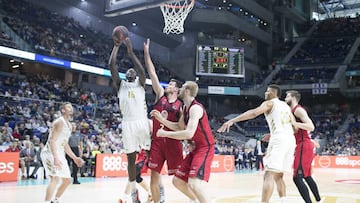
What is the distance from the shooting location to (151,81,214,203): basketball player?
475 cm

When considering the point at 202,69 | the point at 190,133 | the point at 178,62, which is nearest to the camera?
the point at 190,133

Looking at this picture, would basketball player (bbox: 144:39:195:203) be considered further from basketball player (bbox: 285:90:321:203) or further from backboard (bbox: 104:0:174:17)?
backboard (bbox: 104:0:174:17)

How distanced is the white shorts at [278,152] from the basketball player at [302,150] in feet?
1.21

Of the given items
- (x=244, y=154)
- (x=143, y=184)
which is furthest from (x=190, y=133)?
(x=244, y=154)

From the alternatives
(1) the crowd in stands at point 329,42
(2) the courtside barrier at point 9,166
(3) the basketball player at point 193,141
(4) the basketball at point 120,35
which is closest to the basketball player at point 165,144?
(4) the basketball at point 120,35

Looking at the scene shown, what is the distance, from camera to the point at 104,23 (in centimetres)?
3100

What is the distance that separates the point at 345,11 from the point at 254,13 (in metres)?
17.4

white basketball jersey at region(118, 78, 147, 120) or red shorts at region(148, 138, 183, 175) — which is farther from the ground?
white basketball jersey at region(118, 78, 147, 120)

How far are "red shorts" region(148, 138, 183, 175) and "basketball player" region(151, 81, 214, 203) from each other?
563mm

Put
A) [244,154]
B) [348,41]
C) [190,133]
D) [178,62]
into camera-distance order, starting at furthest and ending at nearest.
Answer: [348,41] → [178,62] → [244,154] → [190,133]

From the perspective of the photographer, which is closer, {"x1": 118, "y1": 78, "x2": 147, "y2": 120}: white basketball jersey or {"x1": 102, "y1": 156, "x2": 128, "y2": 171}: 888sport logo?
{"x1": 118, "y1": 78, "x2": 147, "y2": 120}: white basketball jersey

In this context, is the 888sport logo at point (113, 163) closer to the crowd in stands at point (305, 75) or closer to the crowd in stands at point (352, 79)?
the crowd in stands at point (305, 75)

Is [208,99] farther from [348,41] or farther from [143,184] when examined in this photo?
[143,184]

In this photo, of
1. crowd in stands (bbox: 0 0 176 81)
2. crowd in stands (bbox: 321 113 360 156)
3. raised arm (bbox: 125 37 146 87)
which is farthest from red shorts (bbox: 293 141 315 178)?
crowd in stands (bbox: 321 113 360 156)
